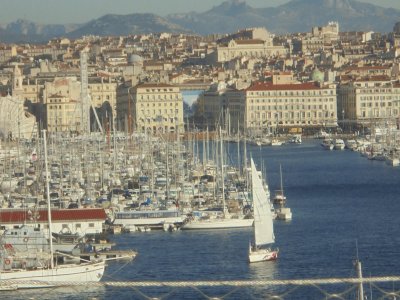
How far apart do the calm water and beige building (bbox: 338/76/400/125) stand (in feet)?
94.5

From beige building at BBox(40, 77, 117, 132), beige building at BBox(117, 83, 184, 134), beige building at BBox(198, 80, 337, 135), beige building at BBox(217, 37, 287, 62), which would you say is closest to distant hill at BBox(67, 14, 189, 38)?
beige building at BBox(217, 37, 287, 62)

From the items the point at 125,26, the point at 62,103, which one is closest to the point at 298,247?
the point at 62,103

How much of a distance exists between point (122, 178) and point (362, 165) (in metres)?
12.1

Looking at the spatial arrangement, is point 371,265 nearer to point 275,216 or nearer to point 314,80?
point 275,216

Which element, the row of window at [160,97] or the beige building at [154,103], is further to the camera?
the row of window at [160,97]

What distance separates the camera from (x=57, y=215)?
21969mm

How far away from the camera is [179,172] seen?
30.9 metres

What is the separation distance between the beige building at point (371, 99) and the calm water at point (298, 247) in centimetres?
2881

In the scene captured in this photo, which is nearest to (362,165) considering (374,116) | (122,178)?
(122,178)

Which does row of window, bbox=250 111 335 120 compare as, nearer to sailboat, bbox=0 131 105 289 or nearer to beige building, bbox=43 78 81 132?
beige building, bbox=43 78 81 132

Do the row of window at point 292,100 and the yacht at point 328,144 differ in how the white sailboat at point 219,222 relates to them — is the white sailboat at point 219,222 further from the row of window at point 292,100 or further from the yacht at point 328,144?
the row of window at point 292,100

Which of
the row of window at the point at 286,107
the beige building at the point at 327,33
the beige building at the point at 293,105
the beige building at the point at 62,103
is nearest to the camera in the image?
the beige building at the point at 62,103

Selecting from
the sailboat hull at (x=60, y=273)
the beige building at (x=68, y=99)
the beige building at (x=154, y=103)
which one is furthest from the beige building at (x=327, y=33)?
the sailboat hull at (x=60, y=273)

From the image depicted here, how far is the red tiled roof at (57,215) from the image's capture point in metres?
21.1
